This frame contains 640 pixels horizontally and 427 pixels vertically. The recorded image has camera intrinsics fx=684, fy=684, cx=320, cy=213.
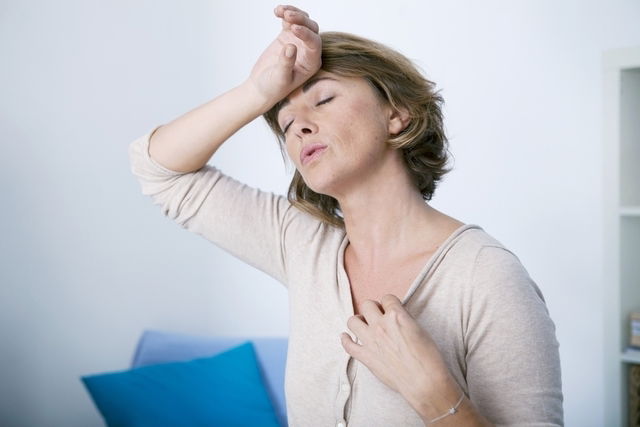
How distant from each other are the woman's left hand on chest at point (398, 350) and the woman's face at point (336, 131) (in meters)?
0.27

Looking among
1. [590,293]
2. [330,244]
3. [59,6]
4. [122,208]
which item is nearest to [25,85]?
[59,6]

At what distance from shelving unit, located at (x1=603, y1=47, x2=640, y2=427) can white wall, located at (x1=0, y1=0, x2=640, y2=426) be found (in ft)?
0.69

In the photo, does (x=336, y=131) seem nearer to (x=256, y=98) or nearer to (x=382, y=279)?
(x=256, y=98)

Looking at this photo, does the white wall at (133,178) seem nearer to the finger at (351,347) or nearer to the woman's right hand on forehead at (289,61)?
the woman's right hand on forehead at (289,61)

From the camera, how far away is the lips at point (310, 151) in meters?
1.20

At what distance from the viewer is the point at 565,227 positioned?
8.06ft

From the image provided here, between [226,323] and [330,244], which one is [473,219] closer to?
[226,323]

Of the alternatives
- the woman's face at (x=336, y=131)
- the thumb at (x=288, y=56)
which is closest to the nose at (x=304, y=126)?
the woman's face at (x=336, y=131)

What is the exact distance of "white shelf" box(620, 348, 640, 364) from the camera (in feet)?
6.97

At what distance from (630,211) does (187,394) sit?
1.53 m

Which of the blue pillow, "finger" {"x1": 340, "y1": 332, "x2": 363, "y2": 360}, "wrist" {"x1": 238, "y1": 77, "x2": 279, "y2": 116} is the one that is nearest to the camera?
"finger" {"x1": 340, "y1": 332, "x2": 363, "y2": 360}

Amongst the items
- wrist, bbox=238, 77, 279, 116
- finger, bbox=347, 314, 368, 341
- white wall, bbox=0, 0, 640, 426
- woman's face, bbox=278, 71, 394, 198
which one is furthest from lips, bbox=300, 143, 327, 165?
white wall, bbox=0, 0, 640, 426

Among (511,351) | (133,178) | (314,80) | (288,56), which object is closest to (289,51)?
(288,56)

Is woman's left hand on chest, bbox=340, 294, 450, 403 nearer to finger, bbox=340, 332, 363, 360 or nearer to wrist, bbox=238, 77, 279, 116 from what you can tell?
finger, bbox=340, 332, 363, 360
